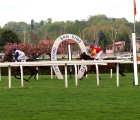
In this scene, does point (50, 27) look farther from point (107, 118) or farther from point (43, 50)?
point (107, 118)

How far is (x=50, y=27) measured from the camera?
12025 centimetres

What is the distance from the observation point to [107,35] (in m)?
83.8

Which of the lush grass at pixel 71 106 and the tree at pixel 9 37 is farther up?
the tree at pixel 9 37

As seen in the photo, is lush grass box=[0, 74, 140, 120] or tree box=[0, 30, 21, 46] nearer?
lush grass box=[0, 74, 140, 120]

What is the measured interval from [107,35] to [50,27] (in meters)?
38.4

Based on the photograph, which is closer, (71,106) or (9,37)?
(71,106)

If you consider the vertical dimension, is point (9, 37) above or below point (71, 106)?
above

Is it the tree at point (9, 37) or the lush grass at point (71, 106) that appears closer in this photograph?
the lush grass at point (71, 106)

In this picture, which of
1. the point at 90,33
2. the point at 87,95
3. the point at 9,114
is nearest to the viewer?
the point at 9,114

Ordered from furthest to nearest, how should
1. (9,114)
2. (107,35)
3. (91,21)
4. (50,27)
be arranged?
(91,21) < (50,27) < (107,35) < (9,114)

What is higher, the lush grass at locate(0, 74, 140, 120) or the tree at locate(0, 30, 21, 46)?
the tree at locate(0, 30, 21, 46)

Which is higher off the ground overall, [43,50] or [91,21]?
[91,21]

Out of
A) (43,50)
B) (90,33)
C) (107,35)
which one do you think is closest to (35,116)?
(43,50)

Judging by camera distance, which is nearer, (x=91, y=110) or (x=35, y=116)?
(x=35, y=116)
